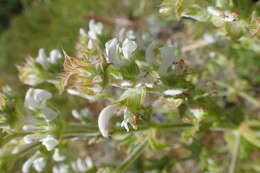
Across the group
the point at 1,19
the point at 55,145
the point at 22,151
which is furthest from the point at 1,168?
the point at 1,19

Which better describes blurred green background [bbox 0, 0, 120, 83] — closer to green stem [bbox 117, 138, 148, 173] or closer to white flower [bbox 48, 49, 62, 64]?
white flower [bbox 48, 49, 62, 64]

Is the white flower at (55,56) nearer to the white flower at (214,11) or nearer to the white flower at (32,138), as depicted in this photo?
the white flower at (32,138)

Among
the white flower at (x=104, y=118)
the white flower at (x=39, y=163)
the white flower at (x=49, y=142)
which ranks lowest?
the white flower at (x=39, y=163)

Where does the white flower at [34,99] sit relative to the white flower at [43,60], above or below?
below

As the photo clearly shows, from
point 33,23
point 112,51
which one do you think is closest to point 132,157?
point 112,51

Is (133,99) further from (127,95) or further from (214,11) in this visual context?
(214,11)

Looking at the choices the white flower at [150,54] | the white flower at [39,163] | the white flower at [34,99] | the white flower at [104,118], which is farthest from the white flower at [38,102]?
the white flower at [150,54]
